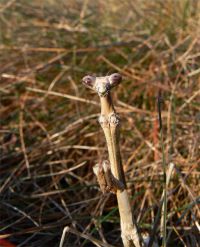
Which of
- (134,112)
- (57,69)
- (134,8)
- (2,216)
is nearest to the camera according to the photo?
(2,216)

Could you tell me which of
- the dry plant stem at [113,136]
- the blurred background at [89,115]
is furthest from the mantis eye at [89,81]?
the blurred background at [89,115]

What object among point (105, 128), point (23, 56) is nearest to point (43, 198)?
point (105, 128)

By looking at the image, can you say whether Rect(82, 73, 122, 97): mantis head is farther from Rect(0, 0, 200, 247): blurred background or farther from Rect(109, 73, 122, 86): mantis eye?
Rect(0, 0, 200, 247): blurred background

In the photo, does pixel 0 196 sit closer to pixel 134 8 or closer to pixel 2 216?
pixel 2 216

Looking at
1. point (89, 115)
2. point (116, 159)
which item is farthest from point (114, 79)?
point (89, 115)

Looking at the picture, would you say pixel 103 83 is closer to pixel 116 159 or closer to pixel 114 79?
pixel 114 79
